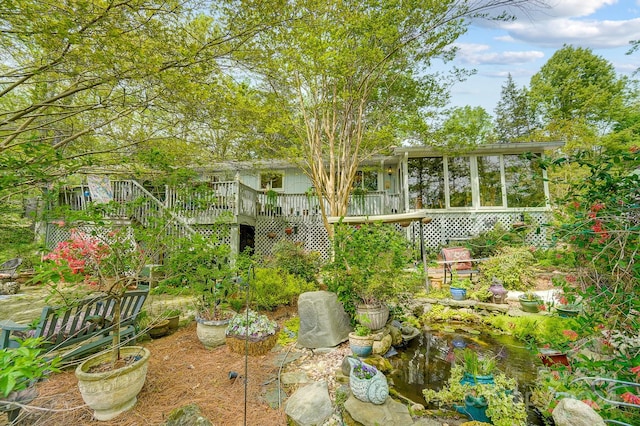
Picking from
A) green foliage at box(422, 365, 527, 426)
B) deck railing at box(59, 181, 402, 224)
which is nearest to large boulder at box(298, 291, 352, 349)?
green foliage at box(422, 365, 527, 426)

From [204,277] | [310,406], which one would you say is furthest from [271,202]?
[310,406]

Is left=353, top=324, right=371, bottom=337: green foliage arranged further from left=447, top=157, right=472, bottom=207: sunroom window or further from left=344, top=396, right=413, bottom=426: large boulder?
left=447, top=157, right=472, bottom=207: sunroom window

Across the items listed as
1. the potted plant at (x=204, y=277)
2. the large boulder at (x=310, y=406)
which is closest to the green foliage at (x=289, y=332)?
the potted plant at (x=204, y=277)

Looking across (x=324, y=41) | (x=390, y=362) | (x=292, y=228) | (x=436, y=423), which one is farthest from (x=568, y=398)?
(x=292, y=228)

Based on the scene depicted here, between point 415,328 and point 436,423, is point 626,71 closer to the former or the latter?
point 415,328

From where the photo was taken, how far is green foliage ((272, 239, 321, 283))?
714cm

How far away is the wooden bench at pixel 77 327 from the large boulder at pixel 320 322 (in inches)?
86.4

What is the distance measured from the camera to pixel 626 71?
1958 centimetres

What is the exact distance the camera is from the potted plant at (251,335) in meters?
3.86

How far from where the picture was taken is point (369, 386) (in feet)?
8.38

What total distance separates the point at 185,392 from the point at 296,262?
4.40 metres

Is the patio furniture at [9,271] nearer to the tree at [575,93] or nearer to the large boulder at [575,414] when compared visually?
the large boulder at [575,414]

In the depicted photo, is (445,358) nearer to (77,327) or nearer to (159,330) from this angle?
(159,330)

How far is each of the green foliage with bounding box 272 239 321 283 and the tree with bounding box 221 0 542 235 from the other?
5.68 feet
